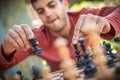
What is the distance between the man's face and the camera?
116cm

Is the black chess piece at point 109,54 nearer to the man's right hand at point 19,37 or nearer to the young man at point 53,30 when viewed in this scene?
the young man at point 53,30

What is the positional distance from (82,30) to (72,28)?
19 cm

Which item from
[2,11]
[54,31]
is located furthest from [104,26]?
[2,11]

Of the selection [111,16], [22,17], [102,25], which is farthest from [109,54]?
[22,17]

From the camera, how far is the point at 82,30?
3.37 ft

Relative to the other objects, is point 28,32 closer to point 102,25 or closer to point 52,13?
point 52,13

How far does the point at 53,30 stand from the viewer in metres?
1.21

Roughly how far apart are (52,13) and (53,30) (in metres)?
0.09

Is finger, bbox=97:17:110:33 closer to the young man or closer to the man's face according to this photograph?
the young man

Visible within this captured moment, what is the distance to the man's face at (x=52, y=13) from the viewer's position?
3.79 feet

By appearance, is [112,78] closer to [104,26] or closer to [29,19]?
[104,26]

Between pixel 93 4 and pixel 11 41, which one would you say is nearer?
pixel 11 41

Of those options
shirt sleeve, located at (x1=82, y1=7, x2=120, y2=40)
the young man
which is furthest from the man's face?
shirt sleeve, located at (x1=82, y1=7, x2=120, y2=40)

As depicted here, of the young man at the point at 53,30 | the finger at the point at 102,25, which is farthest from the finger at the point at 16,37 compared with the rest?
the finger at the point at 102,25
